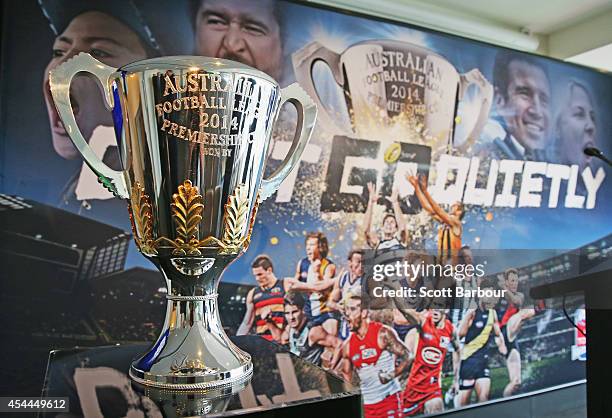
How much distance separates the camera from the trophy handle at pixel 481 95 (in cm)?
233

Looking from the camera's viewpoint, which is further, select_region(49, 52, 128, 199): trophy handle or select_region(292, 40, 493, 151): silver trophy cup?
select_region(292, 40, 493, 151): silver trophy cup

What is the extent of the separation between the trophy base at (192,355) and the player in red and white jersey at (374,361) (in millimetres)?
1399

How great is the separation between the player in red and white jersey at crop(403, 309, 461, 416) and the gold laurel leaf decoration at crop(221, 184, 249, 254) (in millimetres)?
1676

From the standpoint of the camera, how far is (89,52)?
1.62 metres

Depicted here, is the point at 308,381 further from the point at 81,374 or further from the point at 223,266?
the point at 81,374

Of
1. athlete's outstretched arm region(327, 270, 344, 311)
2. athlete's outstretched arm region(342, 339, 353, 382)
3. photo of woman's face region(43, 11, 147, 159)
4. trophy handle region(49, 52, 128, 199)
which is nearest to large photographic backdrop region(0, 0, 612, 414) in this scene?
photo of woman's face region(43, 11, 147, 159)

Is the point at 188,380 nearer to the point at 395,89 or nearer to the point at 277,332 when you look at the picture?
the point at 277,332

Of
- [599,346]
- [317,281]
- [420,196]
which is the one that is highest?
[420,196]

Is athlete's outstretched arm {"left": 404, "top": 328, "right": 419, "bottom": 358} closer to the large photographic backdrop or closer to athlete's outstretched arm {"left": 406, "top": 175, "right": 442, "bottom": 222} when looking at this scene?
the large photographic backdrop

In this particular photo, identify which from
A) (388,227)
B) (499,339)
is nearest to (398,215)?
(388,227)

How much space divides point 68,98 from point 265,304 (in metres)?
1.36

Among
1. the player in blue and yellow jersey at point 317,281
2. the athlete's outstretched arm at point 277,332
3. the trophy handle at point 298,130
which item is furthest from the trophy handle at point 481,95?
the trophy handle at point 298,130

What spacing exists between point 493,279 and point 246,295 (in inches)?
51.9

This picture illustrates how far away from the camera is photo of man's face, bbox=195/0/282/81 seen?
1804mm
